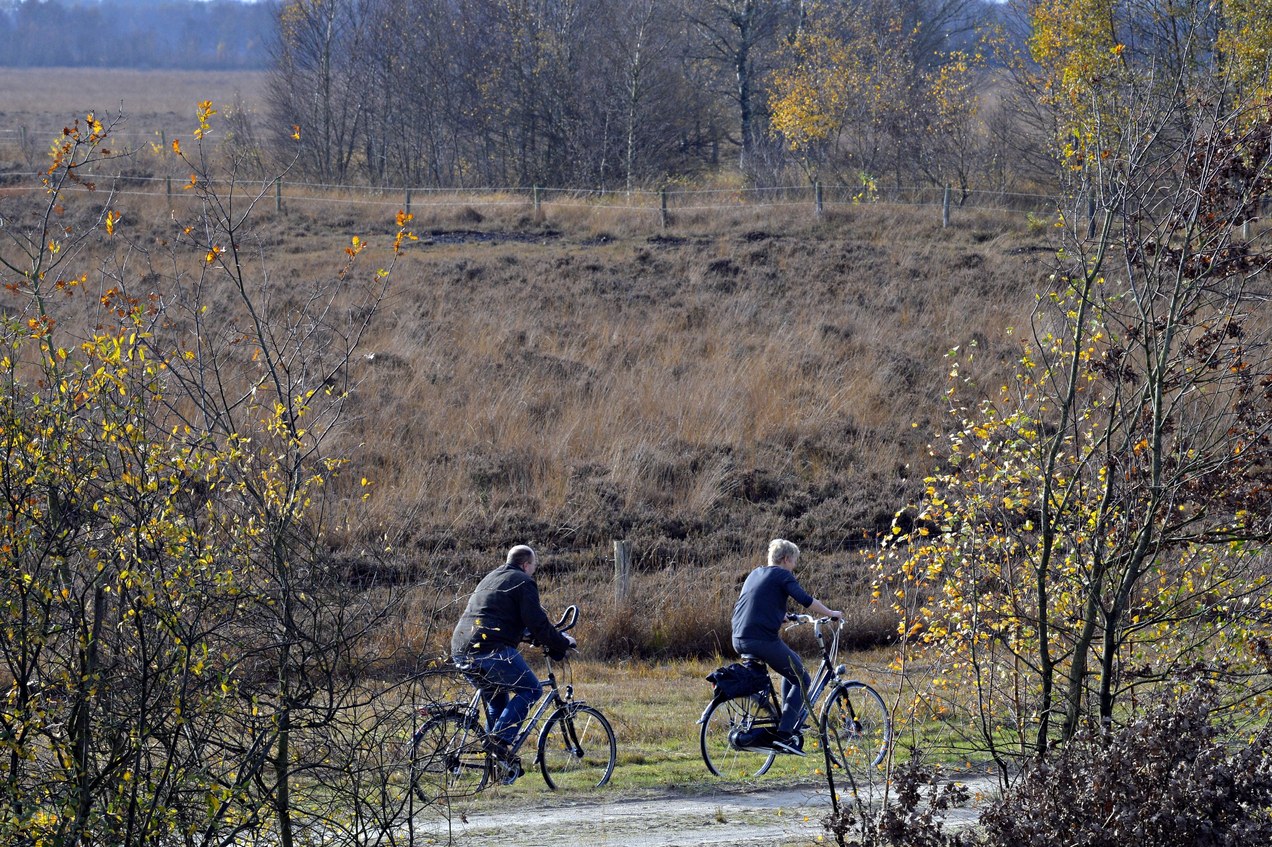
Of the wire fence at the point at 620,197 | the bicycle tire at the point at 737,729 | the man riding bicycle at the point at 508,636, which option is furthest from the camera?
the wire fence at the point at 620,197

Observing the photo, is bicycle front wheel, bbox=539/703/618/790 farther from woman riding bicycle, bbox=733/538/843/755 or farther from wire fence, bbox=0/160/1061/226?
wire fence, bbox=0/160/1061/226

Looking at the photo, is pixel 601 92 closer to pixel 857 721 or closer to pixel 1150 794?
pixel 857 721

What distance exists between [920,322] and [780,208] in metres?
9.59

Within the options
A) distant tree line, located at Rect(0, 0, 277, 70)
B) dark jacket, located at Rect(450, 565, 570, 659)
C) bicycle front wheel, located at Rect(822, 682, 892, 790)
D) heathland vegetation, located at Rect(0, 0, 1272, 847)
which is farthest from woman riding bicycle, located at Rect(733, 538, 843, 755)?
distant tree line, located at Rect(0, 0, 277, 70)

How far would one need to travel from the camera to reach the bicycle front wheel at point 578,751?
9352 millimetres

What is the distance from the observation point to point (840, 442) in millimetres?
20922

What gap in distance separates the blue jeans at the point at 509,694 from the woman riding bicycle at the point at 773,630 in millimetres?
1681

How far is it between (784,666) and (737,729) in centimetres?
63

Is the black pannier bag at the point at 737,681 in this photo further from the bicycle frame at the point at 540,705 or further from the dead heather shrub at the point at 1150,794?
the dead heather shrub at the point at 1150,794

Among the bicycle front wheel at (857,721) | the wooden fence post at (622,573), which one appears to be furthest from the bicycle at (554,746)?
the wooden fence post at (622,573)

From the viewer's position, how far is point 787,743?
32.2ft

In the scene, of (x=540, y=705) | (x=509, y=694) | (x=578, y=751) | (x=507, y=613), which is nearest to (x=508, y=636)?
(x=507, y=613)

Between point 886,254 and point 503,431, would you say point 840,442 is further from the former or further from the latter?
point 886,254

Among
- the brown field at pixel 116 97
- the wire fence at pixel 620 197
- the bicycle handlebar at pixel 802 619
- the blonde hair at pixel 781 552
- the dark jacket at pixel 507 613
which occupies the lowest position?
the bicycle handlebar at pixel 802 619
